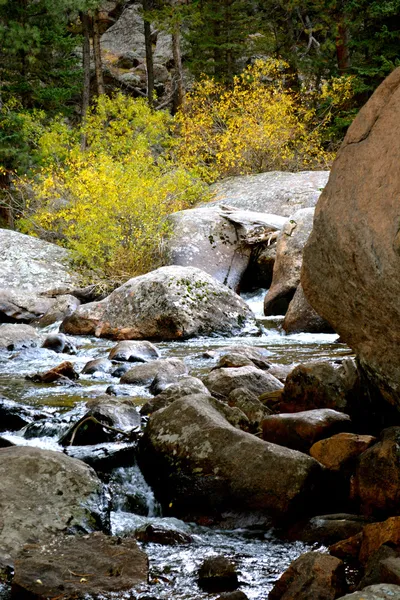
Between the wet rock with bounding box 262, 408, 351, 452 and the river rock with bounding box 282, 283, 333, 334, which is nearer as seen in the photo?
the wet rock with bounding box 262, 408, 351, 452

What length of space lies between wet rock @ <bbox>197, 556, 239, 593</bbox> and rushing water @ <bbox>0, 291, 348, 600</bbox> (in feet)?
0.16

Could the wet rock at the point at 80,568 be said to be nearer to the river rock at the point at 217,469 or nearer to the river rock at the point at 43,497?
the river rock at the point at 43,497

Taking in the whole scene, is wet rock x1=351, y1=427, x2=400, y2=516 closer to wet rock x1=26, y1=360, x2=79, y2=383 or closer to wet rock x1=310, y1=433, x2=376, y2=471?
wet rock x1=310, y1=433, x2=376, y2=471

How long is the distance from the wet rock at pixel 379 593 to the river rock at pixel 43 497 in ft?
5.50

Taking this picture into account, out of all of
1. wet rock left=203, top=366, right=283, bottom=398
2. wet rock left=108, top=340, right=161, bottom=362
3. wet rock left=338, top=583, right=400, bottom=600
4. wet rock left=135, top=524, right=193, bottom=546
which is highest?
wet rock left=338, top=583, right=400, bottom=600

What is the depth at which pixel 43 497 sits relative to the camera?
3.94m

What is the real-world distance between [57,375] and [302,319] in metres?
4.89

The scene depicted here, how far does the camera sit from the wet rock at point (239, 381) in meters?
6.84

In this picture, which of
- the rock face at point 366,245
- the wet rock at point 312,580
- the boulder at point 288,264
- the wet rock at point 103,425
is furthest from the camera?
the boulder at point 288,264

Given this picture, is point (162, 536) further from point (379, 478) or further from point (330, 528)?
point (379, 478)

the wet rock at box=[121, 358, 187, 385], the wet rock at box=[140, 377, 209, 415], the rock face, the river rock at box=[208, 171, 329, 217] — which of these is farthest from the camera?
the river rock at box=[208, 171, 329, 217]

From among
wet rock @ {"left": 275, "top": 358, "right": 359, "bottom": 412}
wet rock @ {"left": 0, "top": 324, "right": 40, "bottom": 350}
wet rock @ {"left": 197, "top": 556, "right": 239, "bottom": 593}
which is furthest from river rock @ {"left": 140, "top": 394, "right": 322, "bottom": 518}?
wet rock @ {"left": 0, "top": 324, "right": 40, "bottom": 350}

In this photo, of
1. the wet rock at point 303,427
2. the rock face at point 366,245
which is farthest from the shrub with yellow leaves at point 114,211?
the rock face at point 366,245

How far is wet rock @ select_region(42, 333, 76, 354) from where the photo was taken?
10.6 metres
